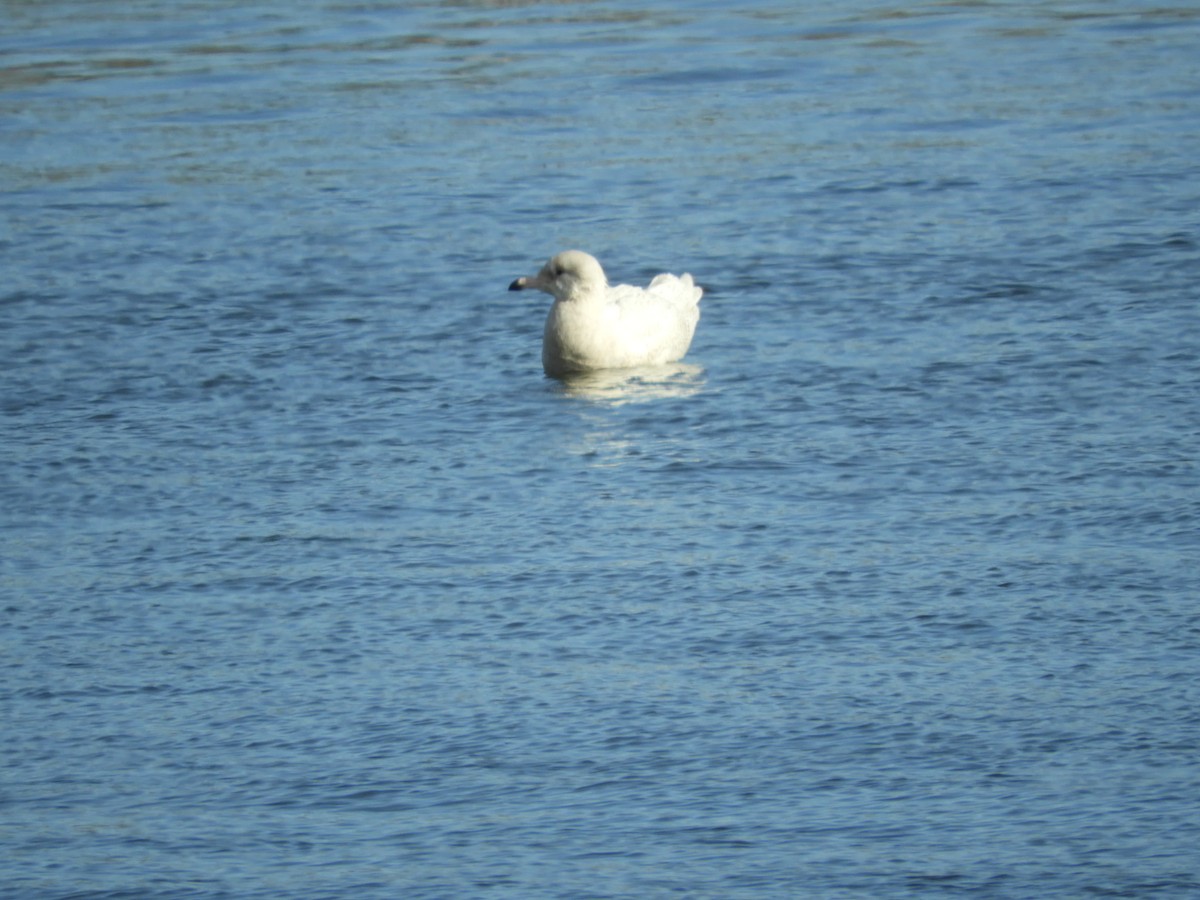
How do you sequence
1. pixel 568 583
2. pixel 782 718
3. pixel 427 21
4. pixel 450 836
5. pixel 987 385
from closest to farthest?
pixel 450 836 → pixel 782 718 → pixel 568 583 → pixel 987 385 → pixel 427 21

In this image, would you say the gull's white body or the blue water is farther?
the gull's white body

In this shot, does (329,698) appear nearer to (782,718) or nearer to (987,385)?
(782,718)

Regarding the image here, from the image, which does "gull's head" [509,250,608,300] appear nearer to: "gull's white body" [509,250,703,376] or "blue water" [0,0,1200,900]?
"gull's white body" [509,250,703,376]

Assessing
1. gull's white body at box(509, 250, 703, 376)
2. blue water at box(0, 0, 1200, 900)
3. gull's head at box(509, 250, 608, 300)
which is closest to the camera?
blue water at box(0, 0, 1200, 900)

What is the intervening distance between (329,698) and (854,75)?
41.7 ft

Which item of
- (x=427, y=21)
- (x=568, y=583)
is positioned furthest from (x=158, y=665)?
(x=427, y=21)

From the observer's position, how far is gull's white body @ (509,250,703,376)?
1148 cm

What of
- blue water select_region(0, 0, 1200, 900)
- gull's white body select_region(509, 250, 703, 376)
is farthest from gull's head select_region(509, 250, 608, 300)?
blue water select_region(0, 0, 1200, 900)

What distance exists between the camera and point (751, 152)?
16.1 metres

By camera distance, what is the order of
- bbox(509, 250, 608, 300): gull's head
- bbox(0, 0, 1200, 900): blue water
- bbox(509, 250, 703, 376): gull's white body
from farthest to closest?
bbox(509, 250, 608, 300): gull's head, bbox(509, 250, 703, 376): gull's white body, bbox(0, 0, 1200, 900): blue water

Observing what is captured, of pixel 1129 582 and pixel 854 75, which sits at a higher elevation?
pixel 854 75

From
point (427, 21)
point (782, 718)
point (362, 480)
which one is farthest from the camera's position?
point (427, 21)

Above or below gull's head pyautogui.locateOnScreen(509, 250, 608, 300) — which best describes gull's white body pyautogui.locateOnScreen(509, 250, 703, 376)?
below

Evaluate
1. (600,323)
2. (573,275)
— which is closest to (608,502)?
(600,323)
